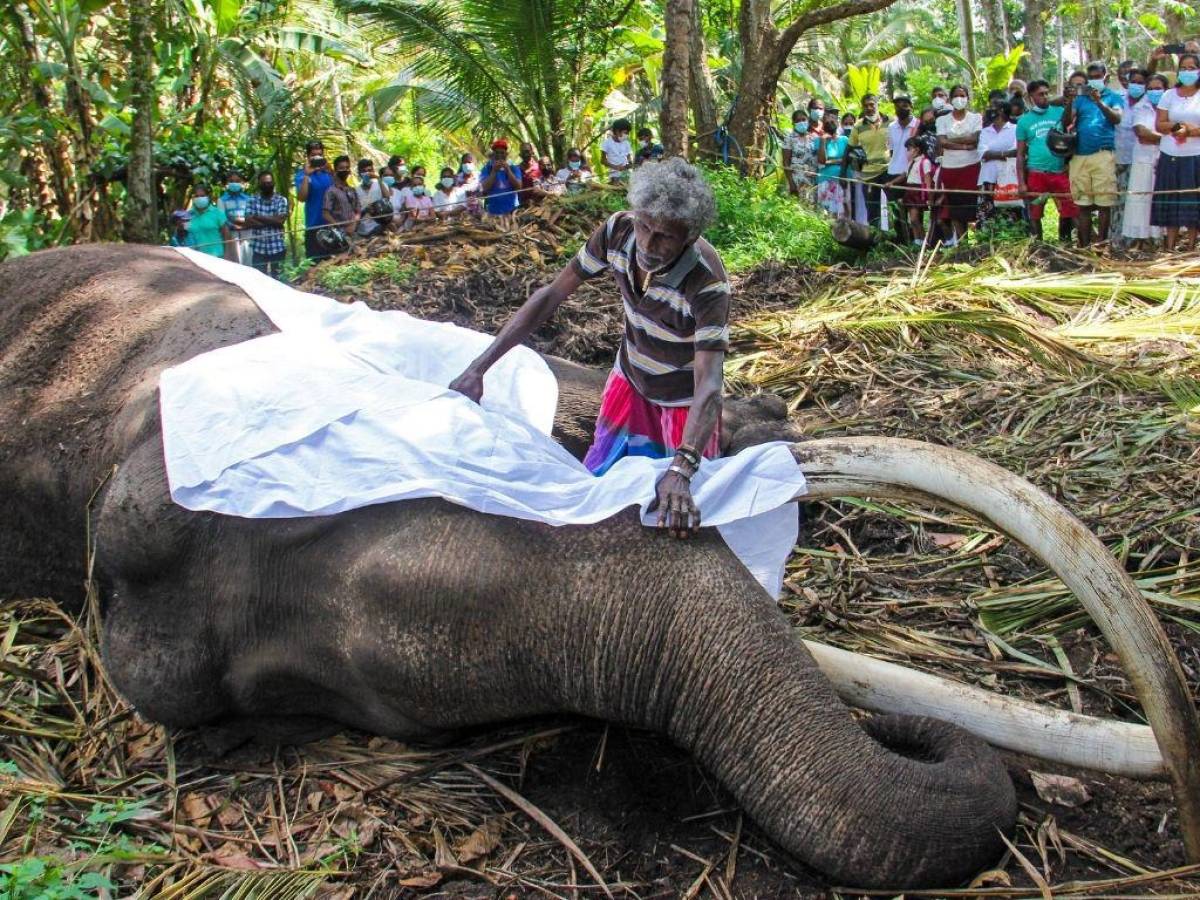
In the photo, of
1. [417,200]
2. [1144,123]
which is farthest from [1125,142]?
[417,200]

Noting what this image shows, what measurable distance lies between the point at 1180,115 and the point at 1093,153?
0.73m

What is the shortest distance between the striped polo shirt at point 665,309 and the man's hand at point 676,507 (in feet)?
2.15

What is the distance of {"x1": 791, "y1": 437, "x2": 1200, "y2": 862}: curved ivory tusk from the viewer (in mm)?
2477

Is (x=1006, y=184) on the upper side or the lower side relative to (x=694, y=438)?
upper

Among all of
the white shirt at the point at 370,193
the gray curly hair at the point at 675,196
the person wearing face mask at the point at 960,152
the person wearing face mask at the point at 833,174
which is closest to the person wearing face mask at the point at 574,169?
the white shirt at the point at 370,193

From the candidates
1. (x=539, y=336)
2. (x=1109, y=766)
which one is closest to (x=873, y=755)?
(x=1109, y=766)

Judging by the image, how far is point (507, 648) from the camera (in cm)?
292

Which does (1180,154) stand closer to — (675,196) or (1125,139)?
(1125,139)

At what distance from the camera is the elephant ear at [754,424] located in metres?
4.54

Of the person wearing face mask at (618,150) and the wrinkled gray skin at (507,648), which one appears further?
the person wearing face mask at (618,150)

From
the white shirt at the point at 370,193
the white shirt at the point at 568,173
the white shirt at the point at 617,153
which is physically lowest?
the white shirt at the point at 370,193

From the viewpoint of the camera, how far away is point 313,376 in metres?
3.43

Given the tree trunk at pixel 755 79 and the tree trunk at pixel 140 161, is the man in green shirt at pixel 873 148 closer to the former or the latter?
the tree trunk at pixel 755 79

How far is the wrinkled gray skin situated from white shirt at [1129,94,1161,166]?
365 inches
